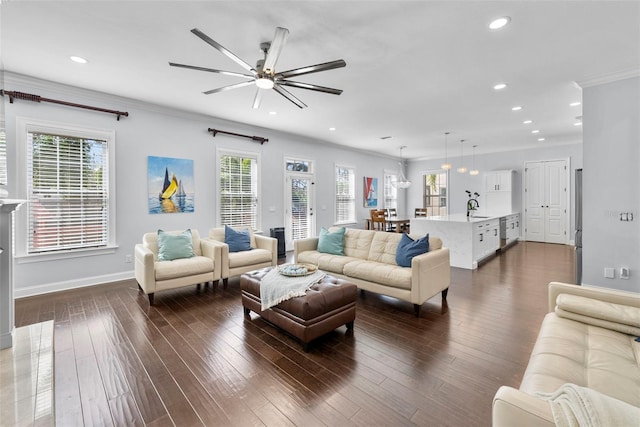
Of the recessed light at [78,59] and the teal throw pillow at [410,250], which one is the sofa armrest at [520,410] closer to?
the teal throw pillow at [410,250]

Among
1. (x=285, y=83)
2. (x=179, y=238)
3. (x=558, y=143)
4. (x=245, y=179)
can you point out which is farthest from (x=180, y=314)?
(x=558, y=143)

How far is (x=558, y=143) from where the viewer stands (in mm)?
8062

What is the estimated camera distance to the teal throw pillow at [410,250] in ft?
11.6

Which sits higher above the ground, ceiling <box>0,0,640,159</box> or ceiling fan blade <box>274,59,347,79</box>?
ceiling <box>0,0,640,159</box>

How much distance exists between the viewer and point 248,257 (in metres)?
4.54

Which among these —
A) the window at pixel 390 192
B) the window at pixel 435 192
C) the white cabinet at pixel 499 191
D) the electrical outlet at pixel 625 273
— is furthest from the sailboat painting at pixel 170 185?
the white cabinet at pixel 499 191

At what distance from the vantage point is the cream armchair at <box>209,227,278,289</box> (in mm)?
4285

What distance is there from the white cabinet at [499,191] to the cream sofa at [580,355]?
7686 mm

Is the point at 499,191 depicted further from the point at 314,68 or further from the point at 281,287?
the point at 281,287

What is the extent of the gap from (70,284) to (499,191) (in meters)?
10.5

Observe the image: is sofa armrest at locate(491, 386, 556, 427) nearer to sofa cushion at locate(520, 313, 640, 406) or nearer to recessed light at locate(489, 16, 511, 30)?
sofa cushion at locate(520, 313, 640, 406)

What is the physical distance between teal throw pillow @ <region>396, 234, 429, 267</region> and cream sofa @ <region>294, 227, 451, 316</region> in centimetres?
8

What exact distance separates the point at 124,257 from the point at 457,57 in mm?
5493

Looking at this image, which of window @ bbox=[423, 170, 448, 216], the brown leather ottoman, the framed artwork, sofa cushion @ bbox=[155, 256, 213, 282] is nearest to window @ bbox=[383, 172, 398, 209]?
the framed artwork
